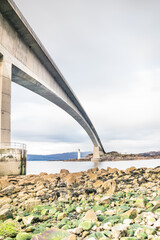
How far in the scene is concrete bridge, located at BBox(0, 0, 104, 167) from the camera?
536 inches

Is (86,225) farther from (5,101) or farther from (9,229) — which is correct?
(5,101)

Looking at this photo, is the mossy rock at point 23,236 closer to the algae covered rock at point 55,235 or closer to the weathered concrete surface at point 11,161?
the algae covered rock at point 55,235

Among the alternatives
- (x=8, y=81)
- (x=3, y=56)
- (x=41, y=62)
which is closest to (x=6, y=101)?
(x=8, y=81)

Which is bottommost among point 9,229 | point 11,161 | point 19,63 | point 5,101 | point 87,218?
point 9,229

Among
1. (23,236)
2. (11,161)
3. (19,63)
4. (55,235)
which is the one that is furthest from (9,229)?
(19,63)

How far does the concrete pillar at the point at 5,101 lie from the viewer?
521 inches

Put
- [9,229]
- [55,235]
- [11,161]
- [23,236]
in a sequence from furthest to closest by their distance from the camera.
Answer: [11,161]
[9,229]
[23,236]
[55,235]

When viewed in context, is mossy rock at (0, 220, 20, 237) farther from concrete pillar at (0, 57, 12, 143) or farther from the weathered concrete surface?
concrete pillar at (0, 57, 12, 143)

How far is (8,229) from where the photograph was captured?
407cm

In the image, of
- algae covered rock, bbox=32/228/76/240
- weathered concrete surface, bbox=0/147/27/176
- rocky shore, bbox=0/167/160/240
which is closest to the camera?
rocky shore, bbox=0/167/160/240

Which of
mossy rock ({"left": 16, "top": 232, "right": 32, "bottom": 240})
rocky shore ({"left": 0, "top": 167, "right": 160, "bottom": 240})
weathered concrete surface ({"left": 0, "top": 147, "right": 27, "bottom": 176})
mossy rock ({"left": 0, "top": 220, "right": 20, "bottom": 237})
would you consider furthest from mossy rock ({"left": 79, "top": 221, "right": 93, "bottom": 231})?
weathered concrete surface ({"left": 0, "top": 147, "right": 27, "bottom": 176})

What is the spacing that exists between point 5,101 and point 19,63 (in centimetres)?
425

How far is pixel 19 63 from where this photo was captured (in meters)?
16.1

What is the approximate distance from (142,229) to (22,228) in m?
2.79
